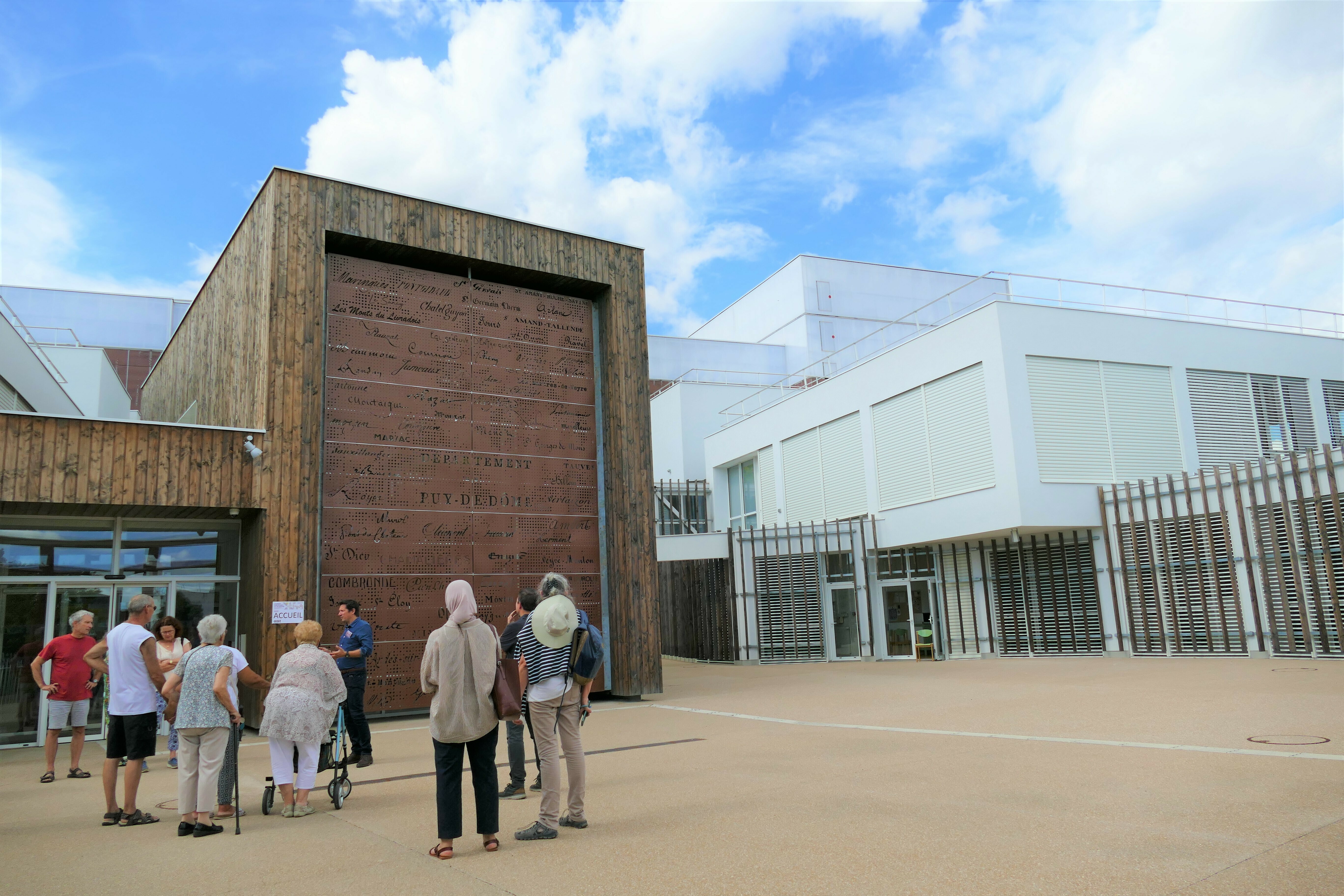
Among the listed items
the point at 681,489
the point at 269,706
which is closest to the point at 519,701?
the point at 269,706

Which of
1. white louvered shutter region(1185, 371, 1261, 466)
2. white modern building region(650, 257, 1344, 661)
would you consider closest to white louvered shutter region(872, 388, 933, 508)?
white modern building region(650, 257, 1344, 661)

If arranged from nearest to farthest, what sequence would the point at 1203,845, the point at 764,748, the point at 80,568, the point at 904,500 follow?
the point at 1203,845, the point at 764,748, the point at 80,568, the point at 904,500

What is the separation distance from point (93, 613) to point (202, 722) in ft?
24.4

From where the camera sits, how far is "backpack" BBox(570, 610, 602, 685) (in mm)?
5664

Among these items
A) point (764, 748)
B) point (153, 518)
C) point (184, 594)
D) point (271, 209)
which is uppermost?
point (271, 209)

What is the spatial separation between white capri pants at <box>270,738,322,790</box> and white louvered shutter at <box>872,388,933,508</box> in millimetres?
17258

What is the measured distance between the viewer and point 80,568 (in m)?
12.3

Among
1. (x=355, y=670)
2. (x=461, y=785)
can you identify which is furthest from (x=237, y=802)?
(x=355, y=670)

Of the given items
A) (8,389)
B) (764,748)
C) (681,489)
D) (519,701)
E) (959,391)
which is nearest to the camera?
(519,701)

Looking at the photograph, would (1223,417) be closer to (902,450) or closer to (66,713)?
(902,450)

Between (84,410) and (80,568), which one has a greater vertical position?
(84,410)

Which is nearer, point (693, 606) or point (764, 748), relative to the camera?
point (764, 748)

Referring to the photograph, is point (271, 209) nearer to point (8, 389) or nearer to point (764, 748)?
point (8, 389)

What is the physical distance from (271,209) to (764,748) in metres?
10.00
